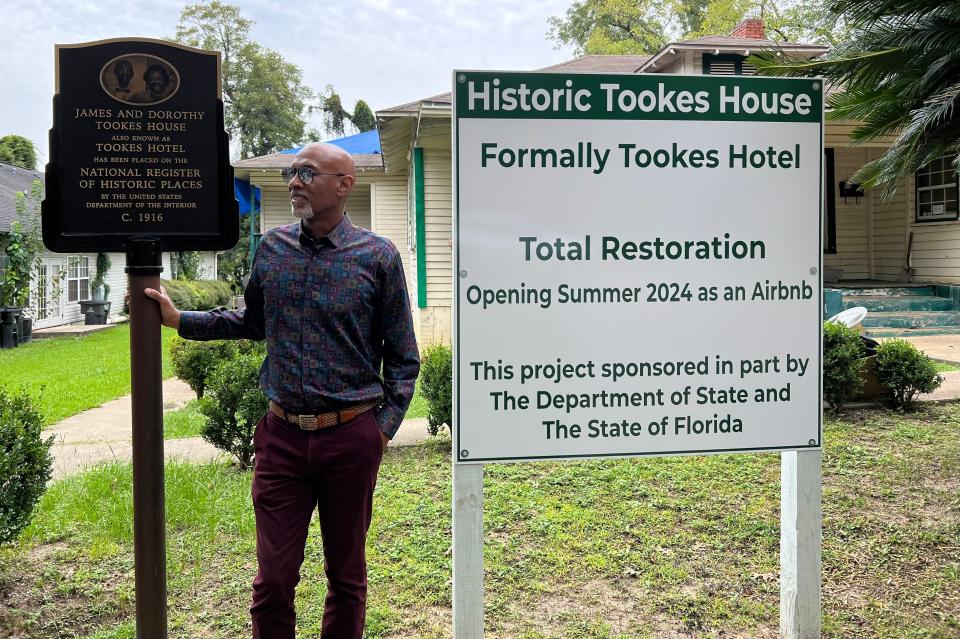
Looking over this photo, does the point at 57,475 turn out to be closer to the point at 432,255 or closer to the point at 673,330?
the point at 673,330

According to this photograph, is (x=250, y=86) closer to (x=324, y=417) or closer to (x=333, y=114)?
(x=333, y=114)

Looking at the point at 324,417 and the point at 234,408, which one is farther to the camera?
the point at 234,408

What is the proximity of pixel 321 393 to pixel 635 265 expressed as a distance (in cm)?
130

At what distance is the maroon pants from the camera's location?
108 inches

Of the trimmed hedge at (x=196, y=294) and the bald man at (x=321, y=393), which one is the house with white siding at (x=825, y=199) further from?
the bald man at (x=321, y=393)

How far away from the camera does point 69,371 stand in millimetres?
Result: 13805

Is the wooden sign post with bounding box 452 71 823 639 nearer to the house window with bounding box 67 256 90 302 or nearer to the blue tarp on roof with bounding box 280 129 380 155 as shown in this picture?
the blue tarp on roof with bounding box 280 129 380 155

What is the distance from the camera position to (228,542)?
4.78 m

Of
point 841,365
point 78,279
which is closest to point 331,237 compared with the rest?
point 841,365

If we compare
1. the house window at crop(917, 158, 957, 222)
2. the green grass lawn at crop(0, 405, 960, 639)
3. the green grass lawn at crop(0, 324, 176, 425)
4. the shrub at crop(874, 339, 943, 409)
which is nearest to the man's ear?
the green grass lawn at crop(0, 405, 960, 639)

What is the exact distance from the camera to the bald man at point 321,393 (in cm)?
276

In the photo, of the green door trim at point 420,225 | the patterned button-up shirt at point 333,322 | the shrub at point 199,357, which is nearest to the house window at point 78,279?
the green door trim at point 420,225

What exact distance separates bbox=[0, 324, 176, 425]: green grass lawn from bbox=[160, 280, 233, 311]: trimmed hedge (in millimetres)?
4020

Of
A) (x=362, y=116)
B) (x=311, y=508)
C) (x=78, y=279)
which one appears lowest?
(x=311, y=508)
